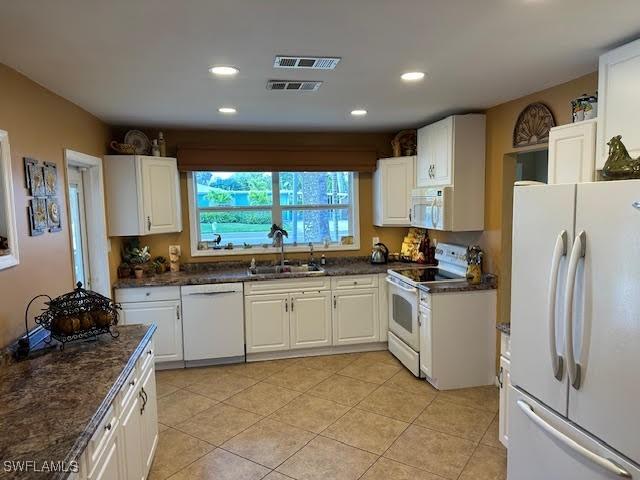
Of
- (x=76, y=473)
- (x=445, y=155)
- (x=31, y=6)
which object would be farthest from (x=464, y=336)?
(x=31, y=6)

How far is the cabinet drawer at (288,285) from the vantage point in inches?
165

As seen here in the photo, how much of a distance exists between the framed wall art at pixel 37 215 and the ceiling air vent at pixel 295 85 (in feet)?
4.97

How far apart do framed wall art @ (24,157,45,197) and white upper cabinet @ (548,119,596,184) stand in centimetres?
294

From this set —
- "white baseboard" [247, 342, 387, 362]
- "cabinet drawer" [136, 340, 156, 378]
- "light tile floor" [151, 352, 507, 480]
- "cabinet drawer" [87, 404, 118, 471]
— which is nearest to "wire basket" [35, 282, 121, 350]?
"cabinet drawer" [136, 340, 156, 378]

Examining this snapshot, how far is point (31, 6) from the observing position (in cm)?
161

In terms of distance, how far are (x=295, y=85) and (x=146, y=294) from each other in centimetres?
237

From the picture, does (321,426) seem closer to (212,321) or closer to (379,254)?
(212,321)

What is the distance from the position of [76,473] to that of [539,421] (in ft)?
5.86

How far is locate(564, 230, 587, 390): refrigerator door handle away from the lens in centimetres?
164

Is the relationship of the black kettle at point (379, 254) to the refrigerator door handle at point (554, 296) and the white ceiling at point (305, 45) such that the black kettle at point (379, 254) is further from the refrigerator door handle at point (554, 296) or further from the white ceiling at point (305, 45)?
the refrigerator door handle at point (554, 296)

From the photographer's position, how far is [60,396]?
170 centimetres

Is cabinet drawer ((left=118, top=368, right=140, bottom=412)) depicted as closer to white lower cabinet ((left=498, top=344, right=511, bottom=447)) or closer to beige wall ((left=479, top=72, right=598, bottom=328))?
white lower cabinet ((left=498, top=344, right=511, bottom=447))

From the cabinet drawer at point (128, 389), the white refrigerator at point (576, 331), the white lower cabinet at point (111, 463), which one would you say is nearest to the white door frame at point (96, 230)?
the cabinet drawer at point (128, 389)

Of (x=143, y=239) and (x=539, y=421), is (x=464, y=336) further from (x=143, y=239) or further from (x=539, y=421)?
(x=143, y=239)
